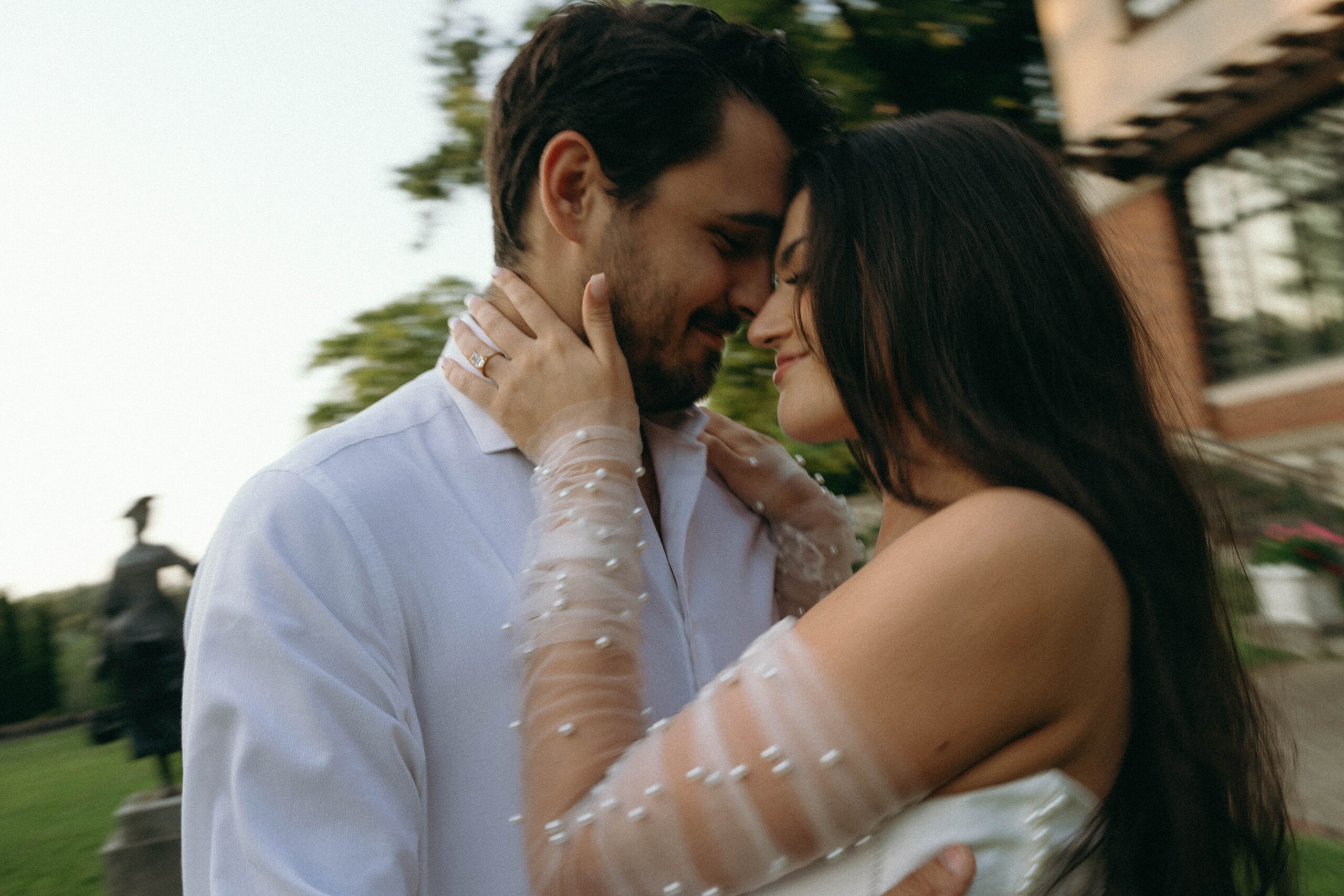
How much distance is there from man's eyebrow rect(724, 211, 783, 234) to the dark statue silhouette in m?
4.84

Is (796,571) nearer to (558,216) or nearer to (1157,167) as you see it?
(558,216)

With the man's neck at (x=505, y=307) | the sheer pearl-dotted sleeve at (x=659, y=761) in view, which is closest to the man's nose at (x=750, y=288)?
the man's neck at (x=505, y=307)

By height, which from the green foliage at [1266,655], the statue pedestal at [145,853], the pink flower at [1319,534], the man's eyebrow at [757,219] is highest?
the man's eyebrow at [757,219]

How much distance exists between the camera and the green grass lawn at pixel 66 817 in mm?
4406

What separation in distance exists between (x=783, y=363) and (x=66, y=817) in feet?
33.4

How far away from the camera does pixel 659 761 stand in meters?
1.43

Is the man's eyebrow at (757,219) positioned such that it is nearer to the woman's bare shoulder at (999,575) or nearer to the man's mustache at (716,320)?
the man's mustache at (716,320)

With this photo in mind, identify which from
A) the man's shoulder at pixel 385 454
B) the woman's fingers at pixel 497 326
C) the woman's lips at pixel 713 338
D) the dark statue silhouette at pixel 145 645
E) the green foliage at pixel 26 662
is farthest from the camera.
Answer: the green foliage at pixel 26 662

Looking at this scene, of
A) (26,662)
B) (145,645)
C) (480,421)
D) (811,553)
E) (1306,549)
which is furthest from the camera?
(26,662)

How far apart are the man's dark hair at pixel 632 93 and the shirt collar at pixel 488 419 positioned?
10.8 inches

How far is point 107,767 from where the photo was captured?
12422mm

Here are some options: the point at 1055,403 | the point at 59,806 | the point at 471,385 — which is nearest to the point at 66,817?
the point at 59,806

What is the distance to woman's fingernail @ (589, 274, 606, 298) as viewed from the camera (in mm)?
1949

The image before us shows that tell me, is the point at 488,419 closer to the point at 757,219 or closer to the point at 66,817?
the point at 757,219
